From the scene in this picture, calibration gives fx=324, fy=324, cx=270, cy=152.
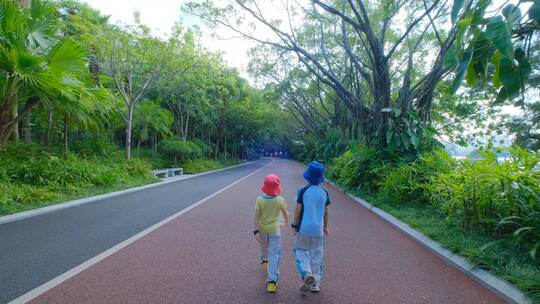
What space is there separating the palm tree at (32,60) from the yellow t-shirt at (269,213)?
719 centimetres

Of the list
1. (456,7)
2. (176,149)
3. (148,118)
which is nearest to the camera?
(456,7)

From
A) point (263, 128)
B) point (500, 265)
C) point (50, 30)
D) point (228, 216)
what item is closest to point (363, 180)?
point (228, 216)

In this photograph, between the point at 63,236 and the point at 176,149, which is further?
the point at 176,149

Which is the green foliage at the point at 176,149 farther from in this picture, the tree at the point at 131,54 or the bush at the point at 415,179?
the bush at the point at 415,179

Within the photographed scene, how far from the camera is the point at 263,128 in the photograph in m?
40.8

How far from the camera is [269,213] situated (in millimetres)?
3680

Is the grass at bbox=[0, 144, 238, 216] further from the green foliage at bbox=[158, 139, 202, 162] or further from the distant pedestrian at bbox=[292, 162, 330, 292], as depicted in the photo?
the green foliage at bbox=[158, 139, 202, 162]

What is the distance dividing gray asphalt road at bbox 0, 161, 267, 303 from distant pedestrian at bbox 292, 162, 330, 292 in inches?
116

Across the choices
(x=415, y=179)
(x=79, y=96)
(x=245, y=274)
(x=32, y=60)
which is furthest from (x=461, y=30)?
(x=79, y=96)

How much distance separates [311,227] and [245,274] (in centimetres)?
116

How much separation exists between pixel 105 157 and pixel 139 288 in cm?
1380

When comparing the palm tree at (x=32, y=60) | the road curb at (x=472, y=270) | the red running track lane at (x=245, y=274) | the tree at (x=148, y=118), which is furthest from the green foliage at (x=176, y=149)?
the road curb at (x=472, y=270)

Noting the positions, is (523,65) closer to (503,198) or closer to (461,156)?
(503,198)

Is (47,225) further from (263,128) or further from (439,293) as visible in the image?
(263,128)
